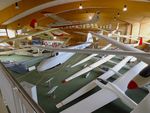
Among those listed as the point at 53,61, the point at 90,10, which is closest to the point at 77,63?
the point at 53,61

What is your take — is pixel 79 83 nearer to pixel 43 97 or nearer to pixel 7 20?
pixel 43 97

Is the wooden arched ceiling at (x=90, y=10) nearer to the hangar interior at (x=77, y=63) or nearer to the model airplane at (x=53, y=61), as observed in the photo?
the hangar interior at (x=77, y=63)

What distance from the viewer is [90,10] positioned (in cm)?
1025

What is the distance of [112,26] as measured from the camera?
426 inches

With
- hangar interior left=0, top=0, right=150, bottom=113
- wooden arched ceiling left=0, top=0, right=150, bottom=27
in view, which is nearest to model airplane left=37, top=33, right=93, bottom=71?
hangar interior left=0, top=0, right=150, bottom=113

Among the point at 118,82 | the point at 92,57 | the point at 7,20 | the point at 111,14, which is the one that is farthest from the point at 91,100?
the point at 7,20

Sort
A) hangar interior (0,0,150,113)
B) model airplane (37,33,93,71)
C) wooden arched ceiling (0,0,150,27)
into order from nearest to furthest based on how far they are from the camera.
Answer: hangar interior (0,0,150,113) → model airplane (37,33,93,71) → wooden arched ceiling (0,0,150,27)

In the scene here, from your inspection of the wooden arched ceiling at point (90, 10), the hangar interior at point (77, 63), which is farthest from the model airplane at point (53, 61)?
the wooden arched ceiling at point (90, 10)

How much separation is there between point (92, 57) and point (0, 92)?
4.37 m

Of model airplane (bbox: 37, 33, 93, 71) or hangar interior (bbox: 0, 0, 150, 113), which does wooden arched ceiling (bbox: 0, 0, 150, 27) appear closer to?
hangar interior (bbox: 0, 0, 150, 113)

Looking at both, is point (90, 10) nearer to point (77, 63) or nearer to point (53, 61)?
point (77, 63)

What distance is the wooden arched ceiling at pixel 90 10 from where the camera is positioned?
8406mm

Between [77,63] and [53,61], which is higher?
[53,61]

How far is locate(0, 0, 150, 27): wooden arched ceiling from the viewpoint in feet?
27.6
